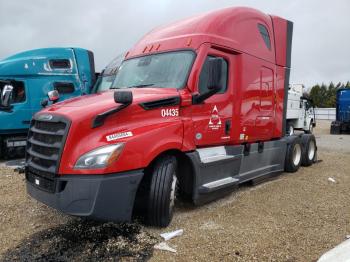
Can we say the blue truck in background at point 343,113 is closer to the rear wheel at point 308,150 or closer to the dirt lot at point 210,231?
Answer: the rear wheel at point 308,150

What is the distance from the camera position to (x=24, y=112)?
11.3m

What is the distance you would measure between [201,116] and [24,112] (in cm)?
767

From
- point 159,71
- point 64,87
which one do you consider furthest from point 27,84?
point 159,71

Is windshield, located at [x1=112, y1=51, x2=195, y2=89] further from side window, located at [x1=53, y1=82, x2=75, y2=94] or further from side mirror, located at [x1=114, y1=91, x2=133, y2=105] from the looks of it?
side window, located at [x1=53, y1=82, x2=75, y2=94]

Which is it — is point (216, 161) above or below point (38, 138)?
below

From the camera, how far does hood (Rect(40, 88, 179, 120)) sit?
4285mm

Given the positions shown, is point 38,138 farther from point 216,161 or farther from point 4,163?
point 4,163

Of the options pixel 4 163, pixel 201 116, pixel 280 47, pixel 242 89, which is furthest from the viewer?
pixel 4 163

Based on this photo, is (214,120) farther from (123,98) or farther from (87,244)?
(87,244)

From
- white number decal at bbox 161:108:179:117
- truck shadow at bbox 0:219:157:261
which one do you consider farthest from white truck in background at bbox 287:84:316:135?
truck shadow at bbox 0:219:157:261

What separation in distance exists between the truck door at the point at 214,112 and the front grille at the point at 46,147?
1.95 meters

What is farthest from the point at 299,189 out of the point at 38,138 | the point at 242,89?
the point at 38,138

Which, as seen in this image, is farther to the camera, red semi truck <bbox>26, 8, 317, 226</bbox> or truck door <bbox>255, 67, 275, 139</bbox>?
truck door <bbox>255, 67, 275, 139</bbox>

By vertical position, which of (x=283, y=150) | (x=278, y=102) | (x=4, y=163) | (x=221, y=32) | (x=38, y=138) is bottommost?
(x=4, y=163)
